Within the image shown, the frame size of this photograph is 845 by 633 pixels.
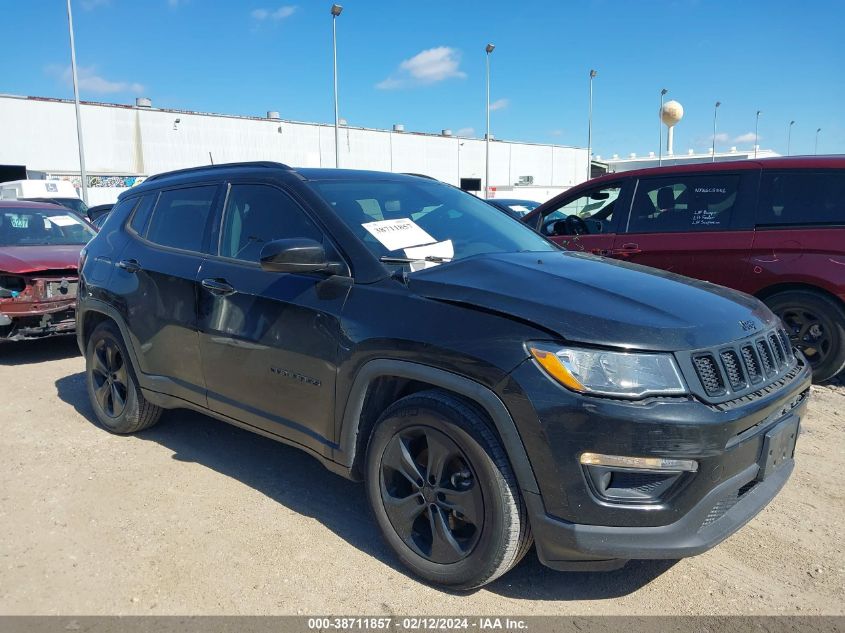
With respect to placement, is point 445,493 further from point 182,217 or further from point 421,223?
point 182,217

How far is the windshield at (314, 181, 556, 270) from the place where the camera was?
306 centimetres

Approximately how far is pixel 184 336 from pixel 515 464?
7.48 ft

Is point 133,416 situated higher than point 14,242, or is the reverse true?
point 14,242

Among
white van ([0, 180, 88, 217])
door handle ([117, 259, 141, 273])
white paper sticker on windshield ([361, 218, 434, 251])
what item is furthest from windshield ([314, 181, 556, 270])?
white van ([0, 180, 88, 217])

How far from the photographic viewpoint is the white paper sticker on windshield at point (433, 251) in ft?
9.94

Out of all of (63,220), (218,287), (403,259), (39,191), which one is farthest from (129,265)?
(39,191)

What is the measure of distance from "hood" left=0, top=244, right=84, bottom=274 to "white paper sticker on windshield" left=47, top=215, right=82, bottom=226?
0.83 metres

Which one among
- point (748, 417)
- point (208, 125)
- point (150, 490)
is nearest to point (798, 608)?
point (748, 417)

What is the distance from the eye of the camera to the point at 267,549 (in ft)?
9.95

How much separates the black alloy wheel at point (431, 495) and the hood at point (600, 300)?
1.99 feet

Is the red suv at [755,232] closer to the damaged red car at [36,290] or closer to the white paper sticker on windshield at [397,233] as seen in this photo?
the white paper sticker on windshield at [397,233]

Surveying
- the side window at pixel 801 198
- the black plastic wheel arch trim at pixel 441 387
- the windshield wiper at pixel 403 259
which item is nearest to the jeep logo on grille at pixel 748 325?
the black plastic wheel arch trim at pixel 441 387

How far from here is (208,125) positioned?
37.7m

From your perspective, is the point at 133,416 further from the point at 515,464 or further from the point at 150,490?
the point at 515,464
